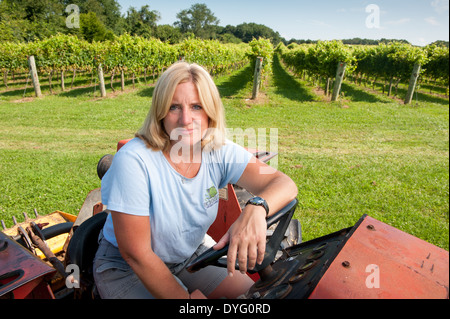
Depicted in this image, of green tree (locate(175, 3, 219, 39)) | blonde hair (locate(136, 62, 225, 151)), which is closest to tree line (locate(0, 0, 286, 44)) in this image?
green tree (locate(175, 3, 219, 39))

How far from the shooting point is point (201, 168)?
149 cm

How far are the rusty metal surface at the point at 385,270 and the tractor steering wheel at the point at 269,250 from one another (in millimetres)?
275

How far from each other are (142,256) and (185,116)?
0.65m

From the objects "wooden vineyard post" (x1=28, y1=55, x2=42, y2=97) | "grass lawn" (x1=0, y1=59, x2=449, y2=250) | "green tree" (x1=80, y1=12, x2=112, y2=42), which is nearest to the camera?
"grass lawn" (x1=0, y1=59, x2=449, y2=250)

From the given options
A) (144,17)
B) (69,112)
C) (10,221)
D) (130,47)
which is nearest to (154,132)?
(10,221)

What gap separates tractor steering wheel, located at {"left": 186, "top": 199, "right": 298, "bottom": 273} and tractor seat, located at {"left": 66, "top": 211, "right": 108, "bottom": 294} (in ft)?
1.94

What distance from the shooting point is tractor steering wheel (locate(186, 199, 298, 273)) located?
1180 mm

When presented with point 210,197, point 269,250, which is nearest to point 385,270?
point 269,250

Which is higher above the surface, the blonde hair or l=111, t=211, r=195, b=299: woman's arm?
the blonde hair

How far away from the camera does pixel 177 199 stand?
1.35 metres

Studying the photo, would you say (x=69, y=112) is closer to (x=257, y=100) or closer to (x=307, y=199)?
(x=257, y=100)

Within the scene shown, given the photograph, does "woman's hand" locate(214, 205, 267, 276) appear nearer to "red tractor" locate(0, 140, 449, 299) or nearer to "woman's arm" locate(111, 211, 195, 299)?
"red tractor" locate(0, 140, 449, 299)

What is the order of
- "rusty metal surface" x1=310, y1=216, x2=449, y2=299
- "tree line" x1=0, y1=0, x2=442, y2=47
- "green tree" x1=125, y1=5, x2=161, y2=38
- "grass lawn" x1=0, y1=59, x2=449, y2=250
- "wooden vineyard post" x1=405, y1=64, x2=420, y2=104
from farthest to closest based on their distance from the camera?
"green tree" x1=125, y1=5, x2=161, y2=38
"tree line" x1=0, y1=0, x2=442, y2=47
"wooden vineyard post" x1=405, y1=64, x2=420, y2=104
"grass lawn" x1=0, y1=59, x2=449, y2=250
"rusty metal surface" x1=310, y1=216, x2=449, y2=299

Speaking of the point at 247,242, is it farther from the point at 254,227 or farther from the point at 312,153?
the point at 312,153
